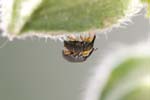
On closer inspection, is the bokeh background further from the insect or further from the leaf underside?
the leaf underside

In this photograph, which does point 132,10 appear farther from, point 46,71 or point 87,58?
point 46,71

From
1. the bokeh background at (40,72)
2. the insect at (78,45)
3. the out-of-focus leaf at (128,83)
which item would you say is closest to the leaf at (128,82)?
the out-of-focus leaf at (128,83)

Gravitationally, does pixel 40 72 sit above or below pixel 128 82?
above

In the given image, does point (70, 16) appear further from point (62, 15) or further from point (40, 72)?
point (40, 72)

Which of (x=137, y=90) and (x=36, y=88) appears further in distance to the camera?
(x=36, y=88)

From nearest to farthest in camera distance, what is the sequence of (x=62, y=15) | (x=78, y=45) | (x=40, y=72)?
(x=62, y=15), (x=78, y=45), (x=40, y=72)

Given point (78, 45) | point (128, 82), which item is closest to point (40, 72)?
point (78, 45)

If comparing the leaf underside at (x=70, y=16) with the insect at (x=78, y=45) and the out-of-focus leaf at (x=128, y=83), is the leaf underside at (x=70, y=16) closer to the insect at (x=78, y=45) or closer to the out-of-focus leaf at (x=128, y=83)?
the out-of-focus leaf at (x=128, y=83)

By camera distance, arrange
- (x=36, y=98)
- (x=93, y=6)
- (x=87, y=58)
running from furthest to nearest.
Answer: (x=36, y=98)
(x=87, y=58)
(x=93, y=6)

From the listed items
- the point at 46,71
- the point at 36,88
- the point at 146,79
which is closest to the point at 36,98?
the point at 36,88
